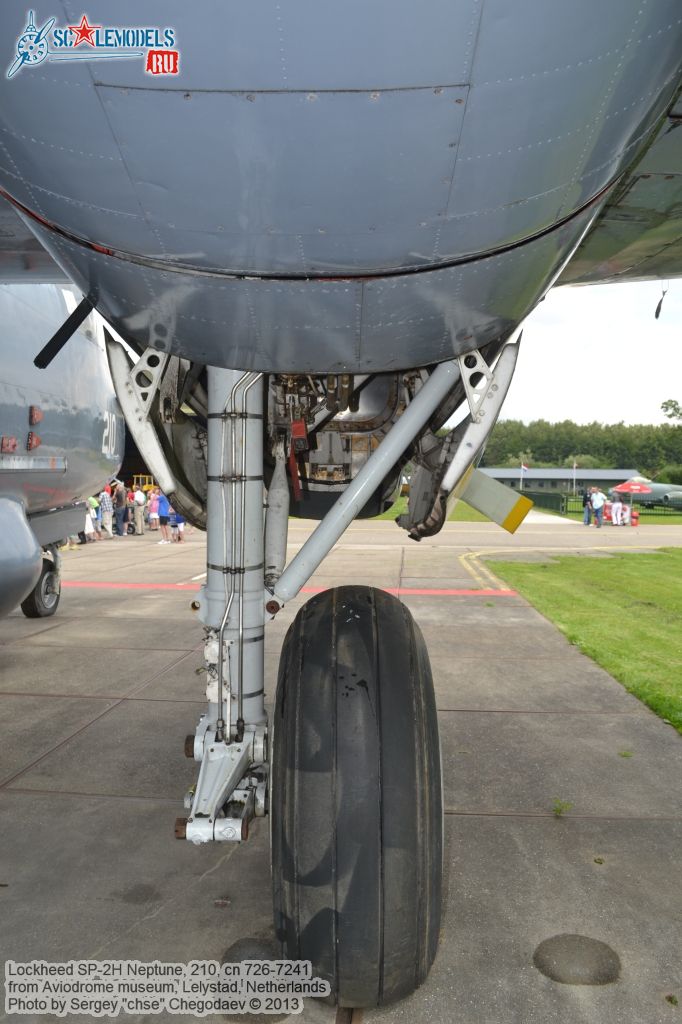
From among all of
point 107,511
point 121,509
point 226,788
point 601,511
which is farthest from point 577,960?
point 601,511

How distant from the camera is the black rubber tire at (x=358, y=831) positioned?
2.38 meters

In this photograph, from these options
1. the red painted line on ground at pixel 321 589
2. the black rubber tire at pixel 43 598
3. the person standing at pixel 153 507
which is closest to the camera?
the black rubber tire at pixel 43 598

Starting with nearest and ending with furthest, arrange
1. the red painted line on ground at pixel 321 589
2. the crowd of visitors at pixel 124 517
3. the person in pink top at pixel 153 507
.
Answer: the red painted line on ground at pixel 321 589 → the crowd of visitors at pixel 124 517 → the person in pink top at pixel 153 507

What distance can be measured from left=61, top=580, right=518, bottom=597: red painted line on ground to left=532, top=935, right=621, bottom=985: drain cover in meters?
8.08

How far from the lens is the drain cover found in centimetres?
269

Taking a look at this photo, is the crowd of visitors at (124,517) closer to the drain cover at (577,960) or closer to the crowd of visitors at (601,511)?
the crowd of visitors at (601,511)

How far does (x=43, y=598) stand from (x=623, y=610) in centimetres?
734

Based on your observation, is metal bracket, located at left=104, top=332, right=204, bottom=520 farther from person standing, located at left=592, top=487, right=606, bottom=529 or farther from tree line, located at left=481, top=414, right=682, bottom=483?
tree line, located at left=481, top=414, right=682, bottom=483

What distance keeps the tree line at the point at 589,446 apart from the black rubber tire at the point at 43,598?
98537 mm

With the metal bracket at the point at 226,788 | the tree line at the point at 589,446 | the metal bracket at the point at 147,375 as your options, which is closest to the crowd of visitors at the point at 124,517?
the metal bracket at the point at 226,788

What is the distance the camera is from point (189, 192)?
1485 mm

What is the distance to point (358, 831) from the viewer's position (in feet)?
7.89

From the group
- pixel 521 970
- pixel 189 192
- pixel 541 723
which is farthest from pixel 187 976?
pixel 541 723

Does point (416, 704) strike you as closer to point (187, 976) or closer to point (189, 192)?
point (187, 976)
